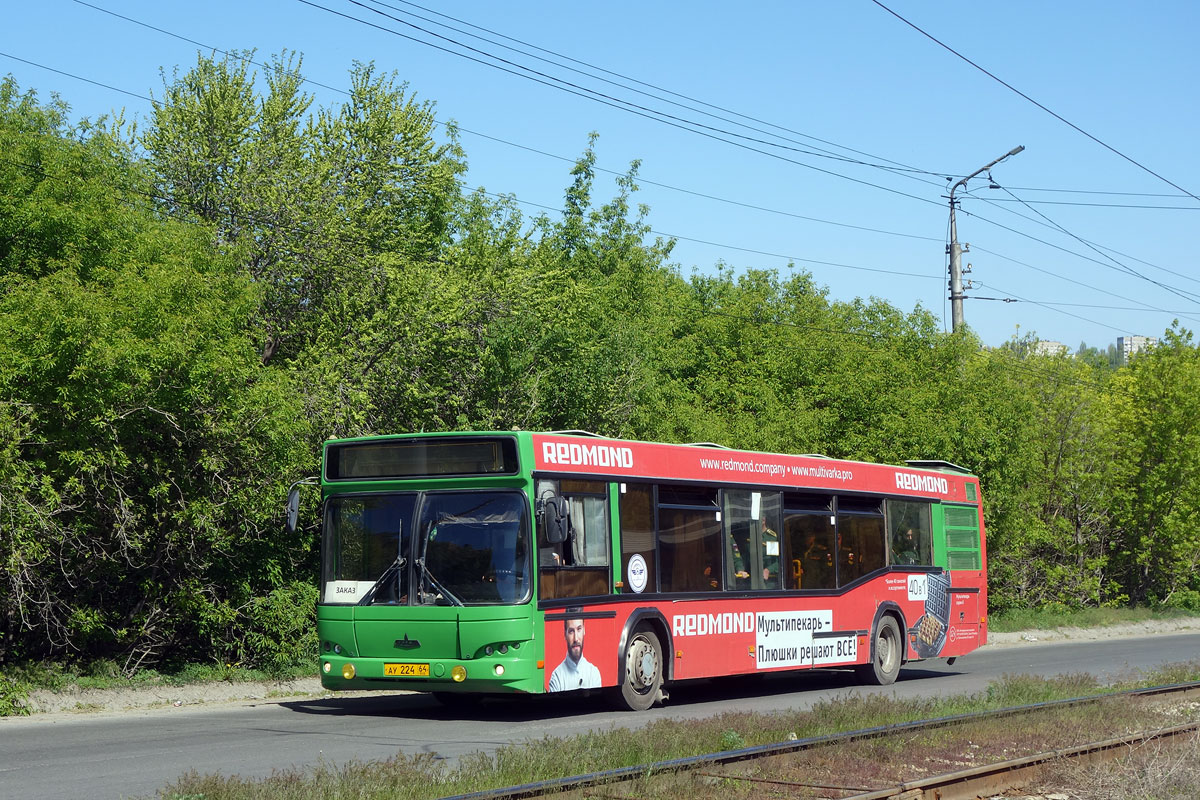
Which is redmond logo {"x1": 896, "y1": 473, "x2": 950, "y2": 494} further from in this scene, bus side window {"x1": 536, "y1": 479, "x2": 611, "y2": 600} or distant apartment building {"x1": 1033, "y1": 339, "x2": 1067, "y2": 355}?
distant apartment building {"x1": 1033, "y1": 339, "x2": 1067, "y2": 355}

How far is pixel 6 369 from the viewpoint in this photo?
48.9ft

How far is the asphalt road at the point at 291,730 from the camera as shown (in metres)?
10.3

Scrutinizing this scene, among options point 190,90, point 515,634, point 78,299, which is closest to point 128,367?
point 78,299

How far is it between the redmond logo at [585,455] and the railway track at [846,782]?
4.41 m

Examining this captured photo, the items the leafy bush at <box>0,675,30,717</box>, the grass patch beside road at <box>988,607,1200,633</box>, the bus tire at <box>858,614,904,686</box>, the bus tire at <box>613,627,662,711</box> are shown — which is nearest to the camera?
the bus tire at <box>613,627,662,711</box>

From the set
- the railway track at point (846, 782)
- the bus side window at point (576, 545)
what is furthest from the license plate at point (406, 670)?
the railway track at point (846, 782)

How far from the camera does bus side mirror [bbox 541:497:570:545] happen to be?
13211 millimetres

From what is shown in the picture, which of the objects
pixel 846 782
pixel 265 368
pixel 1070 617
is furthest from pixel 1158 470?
pixel 846 782

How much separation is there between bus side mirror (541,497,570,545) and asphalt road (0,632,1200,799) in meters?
1.91

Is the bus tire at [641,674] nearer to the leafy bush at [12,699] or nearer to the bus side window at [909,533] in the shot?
the bus side window at [909,533]

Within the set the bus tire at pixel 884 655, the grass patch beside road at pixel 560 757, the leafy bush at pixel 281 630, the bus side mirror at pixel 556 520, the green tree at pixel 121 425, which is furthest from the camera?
the bus tire at pixel 884 655

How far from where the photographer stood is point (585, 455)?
14648mm

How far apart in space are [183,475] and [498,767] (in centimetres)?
1016

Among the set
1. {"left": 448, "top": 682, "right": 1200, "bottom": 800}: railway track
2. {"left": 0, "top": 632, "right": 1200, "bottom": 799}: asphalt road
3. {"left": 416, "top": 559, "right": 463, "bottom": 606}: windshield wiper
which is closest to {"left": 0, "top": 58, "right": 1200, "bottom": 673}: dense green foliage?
{"left": 0, "top": 632, "right": 1200, "bottom": 799}: asphalt road
